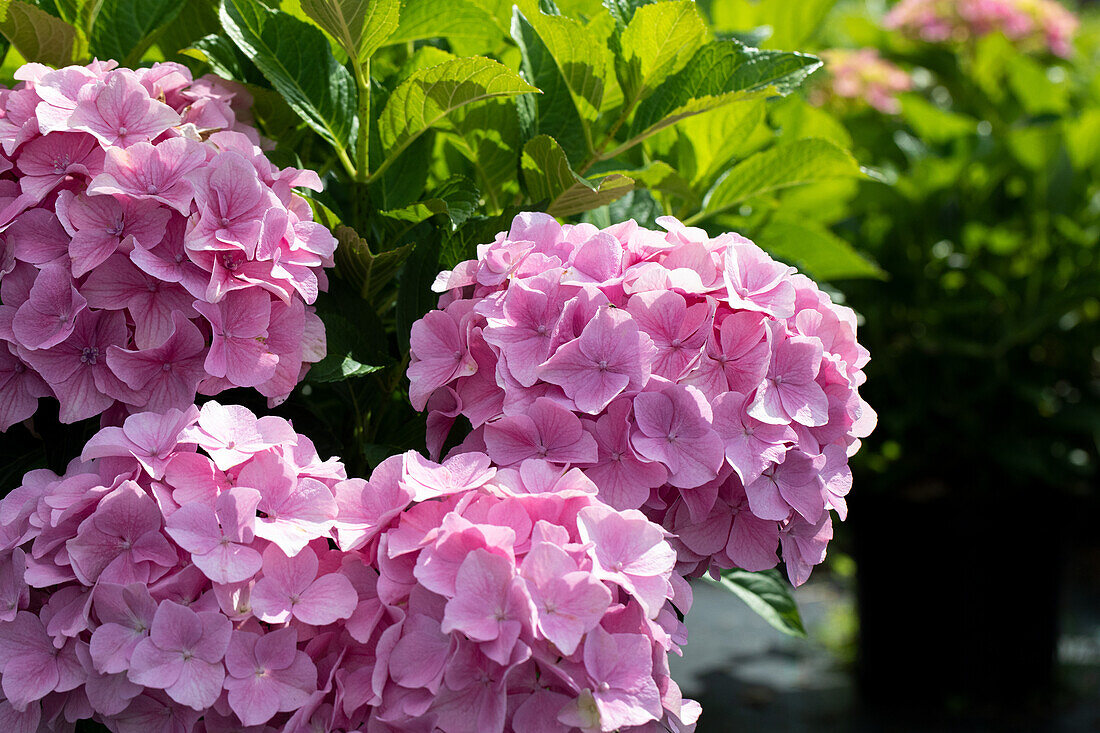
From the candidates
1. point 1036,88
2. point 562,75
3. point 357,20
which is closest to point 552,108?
point 562,75

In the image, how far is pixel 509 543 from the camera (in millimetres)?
651

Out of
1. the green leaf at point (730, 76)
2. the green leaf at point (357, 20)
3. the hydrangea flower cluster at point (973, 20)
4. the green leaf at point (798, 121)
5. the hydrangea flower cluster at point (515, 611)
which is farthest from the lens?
the hydrangea flower cluster at point (973, 20)

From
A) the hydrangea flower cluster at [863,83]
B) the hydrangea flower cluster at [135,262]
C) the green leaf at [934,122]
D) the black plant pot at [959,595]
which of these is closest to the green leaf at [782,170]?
the hydrangea flower cluster at [135,262]

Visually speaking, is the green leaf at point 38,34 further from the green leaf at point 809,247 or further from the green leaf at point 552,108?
the green leaf at point 809,247

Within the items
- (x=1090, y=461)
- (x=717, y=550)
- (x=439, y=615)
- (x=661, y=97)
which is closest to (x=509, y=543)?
(x=439, y=615)

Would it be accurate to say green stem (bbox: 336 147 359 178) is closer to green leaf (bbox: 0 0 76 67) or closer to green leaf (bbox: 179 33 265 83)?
green leaf (bbox: 179 33 265 83)

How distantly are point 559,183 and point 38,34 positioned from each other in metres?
0.52

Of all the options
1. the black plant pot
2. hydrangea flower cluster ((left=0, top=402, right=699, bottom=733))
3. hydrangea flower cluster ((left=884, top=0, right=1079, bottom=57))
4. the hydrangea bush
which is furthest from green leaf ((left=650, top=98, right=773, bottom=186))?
hydrangea flower cluster ((left=884, top=0, right=1079, bottom=57))

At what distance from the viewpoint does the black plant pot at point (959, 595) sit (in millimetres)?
2766

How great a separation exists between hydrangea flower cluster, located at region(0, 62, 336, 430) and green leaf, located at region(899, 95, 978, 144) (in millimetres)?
2311

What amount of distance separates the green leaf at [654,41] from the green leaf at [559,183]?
0.11m

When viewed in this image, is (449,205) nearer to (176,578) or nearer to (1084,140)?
(176,578)

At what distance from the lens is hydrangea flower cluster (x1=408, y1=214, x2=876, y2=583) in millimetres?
738

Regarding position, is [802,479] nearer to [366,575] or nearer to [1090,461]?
[366,575]
